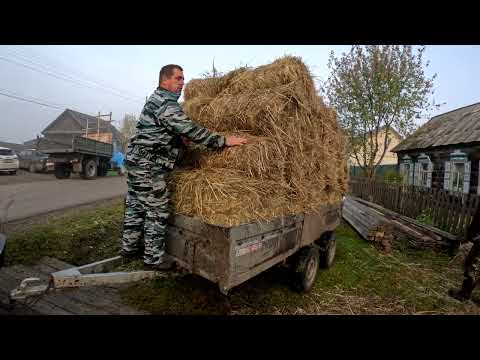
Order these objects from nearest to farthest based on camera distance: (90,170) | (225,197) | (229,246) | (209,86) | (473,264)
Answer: (229,246) < (225,197) < (473,264) < (209,86) < (90,170)

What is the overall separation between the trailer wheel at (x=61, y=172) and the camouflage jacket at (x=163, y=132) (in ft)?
52.9

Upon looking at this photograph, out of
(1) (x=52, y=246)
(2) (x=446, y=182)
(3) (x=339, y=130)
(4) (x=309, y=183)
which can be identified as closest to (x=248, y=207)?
(4) (x=309, y=183)

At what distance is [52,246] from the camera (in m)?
4.54

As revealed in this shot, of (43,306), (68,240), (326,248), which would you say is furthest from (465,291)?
(68,240)

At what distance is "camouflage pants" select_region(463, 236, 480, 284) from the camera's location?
3.59m

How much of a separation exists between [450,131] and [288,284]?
1365 cm

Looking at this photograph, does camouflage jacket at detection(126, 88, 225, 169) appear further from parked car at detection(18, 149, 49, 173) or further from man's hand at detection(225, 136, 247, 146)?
parked car at detection(18, 149, 49, 173)

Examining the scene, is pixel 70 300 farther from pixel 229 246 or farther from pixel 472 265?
pixel 472 265

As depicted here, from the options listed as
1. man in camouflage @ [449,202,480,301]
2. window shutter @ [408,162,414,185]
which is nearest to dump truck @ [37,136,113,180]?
man in camouflage @ [449,202,480,301]

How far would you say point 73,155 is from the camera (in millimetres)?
15266

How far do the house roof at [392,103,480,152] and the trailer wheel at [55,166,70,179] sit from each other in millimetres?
20094

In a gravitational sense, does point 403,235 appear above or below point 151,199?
below

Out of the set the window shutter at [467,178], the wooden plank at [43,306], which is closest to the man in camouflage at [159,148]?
the wooden plank at [43,306]

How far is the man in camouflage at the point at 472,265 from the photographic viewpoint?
11.6ft
